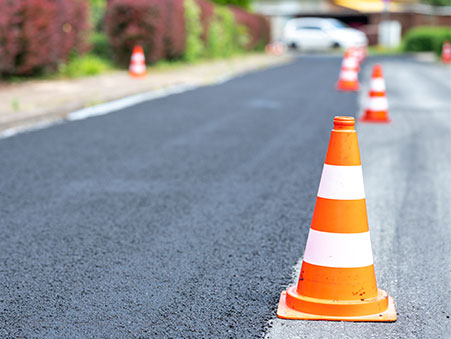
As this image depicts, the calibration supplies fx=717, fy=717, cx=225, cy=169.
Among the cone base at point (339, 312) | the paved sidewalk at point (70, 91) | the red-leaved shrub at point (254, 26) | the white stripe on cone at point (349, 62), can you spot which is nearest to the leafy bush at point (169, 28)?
the paved sidewalk at point (70, 91)

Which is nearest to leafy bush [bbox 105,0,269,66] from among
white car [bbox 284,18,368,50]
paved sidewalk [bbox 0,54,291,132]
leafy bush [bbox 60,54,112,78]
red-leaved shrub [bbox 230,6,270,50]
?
paved sidewalk [bbox 0,54,291,132]

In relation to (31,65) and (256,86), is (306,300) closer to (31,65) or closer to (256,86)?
(31,65)

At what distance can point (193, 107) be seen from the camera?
38.8 feet

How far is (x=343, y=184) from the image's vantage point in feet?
10.9

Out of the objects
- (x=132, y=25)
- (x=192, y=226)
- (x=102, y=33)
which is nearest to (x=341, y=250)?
(x=192, y=226)

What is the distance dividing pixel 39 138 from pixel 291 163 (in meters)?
3.16

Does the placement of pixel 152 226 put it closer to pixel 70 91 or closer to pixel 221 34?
pixel 70 91

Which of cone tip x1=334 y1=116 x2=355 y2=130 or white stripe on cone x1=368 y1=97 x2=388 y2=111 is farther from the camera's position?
white stripe on cone x1=368 y1=97 x2=388 y2=111

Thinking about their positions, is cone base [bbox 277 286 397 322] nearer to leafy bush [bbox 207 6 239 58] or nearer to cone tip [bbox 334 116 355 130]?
cone tip [bbox 334 116 355 130]

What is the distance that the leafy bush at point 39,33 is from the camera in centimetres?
1224

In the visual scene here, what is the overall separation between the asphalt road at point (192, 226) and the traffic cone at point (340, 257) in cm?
9

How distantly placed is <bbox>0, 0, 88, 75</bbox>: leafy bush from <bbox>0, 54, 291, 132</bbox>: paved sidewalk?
0.45m

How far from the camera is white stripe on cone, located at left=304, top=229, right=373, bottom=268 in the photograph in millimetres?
3258

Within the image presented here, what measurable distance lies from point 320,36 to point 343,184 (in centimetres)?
4127
